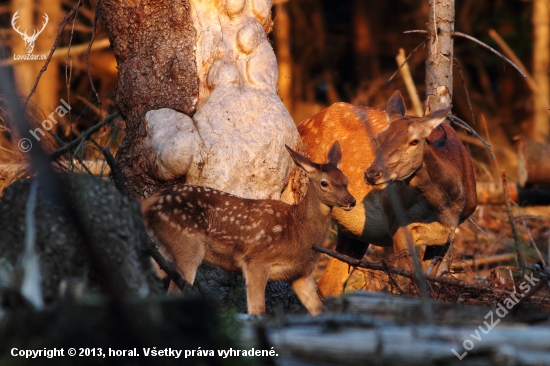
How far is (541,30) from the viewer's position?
14547 millimetres

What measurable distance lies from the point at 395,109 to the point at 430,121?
0.77 m

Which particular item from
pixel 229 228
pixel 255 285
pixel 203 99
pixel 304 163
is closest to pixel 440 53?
pixel 304 163

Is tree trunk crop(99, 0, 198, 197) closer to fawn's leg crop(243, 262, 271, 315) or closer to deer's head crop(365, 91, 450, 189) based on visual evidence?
fawn's leg crop(243, 262, 271, 315)

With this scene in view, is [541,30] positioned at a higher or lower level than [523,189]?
higher

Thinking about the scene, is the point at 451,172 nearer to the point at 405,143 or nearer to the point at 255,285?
the point at 405,143

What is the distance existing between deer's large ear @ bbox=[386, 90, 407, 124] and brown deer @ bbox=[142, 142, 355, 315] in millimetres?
1122

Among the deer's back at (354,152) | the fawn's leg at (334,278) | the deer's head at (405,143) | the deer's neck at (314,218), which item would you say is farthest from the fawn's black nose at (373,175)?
the fawn's leg at (334,278)

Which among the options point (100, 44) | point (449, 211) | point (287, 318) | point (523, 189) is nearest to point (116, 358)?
point (287, 318)

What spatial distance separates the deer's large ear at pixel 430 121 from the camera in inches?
253

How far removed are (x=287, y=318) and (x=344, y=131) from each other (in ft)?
15.6

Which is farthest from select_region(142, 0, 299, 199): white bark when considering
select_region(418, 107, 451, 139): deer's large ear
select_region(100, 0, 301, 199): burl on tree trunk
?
select_region(418, 107, 451, 139): deer's large ear

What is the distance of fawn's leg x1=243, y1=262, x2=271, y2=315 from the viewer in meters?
5.91

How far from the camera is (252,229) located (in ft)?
19.9

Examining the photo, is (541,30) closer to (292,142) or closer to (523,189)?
(523,189)
